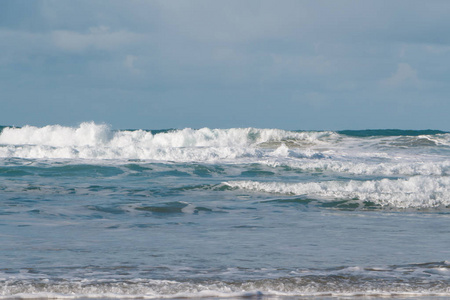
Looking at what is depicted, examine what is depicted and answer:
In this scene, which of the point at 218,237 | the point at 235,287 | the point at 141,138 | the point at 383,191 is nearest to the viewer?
the point at 235,287

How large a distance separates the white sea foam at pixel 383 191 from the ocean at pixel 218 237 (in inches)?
0.9

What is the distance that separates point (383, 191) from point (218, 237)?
5040 millimetres

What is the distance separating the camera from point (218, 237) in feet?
19.9

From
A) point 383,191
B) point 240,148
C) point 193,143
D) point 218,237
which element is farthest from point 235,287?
point 193,143

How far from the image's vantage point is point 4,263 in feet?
15.3

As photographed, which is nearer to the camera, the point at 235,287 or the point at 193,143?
the point at 235,287

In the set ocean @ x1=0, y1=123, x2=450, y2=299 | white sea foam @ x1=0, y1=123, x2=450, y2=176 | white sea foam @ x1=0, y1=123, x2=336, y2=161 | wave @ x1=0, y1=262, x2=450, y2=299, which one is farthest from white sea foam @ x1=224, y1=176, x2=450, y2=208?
white sea foam @ x1=0, y1=123, x2=336, y2=161

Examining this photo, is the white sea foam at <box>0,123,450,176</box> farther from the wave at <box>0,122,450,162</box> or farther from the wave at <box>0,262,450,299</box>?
the wave at <box>0,262,450,299</box>

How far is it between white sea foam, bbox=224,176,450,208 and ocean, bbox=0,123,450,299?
2cm

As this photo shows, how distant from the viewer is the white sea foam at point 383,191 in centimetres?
900

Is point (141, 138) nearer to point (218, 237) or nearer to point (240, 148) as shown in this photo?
point (240, 148)

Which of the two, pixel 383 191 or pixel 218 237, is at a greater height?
pixel 383 191

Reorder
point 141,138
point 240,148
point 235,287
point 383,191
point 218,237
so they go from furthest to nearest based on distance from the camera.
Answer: point 141,138
point 240,148
point 383,191
point 218,237
point 235,287

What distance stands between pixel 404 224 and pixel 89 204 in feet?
15.6
